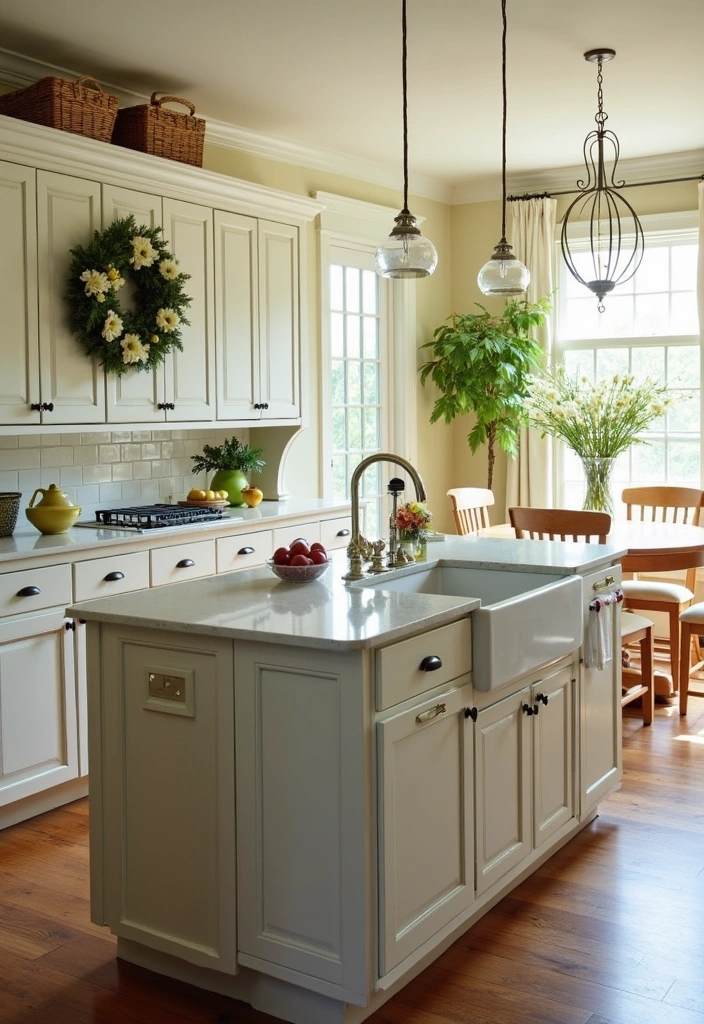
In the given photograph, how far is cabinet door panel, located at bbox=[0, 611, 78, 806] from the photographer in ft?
11.5

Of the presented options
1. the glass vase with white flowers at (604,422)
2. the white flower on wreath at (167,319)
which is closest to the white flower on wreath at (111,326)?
the white flower on wreath at (167,319)

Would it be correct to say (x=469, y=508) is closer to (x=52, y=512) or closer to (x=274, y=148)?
(x=274, y=148)

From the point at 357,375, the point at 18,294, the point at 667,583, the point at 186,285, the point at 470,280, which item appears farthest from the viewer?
the point at 470,280

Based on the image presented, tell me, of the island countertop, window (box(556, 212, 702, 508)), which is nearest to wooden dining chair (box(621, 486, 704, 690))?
window (box(556, 212, 702, 508))

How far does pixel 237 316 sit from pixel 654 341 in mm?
2763

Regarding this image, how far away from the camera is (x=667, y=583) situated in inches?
227

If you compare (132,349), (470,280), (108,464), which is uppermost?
(470,280)

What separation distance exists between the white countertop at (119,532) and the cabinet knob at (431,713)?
164 centimetres

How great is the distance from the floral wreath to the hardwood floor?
5.82ft

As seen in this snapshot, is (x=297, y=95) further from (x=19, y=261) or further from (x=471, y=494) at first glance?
(x=471, y=494)

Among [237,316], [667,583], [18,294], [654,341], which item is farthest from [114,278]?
[654,341]

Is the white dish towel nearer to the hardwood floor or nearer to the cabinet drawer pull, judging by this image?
the hardwood floor

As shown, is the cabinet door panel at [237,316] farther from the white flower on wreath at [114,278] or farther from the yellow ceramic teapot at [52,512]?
the yellow ceramic teapot at [52,512]

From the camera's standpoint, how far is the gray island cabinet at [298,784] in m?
2.30
